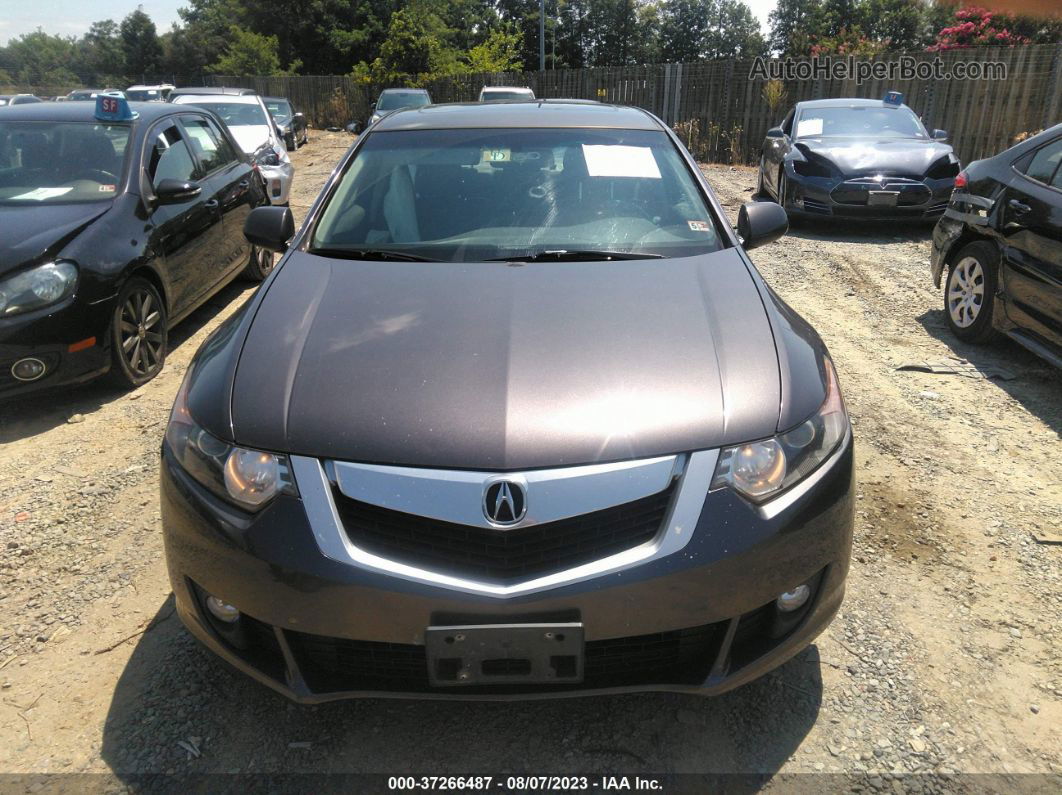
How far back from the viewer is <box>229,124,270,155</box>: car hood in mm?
11570

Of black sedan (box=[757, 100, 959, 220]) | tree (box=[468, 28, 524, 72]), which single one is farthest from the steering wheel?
tree (box=[468, 28, 524, 72])

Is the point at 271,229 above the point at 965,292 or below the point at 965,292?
above

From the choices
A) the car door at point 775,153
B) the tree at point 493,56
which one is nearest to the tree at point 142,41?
the tree at point 493,56

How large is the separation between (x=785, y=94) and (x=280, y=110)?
519 inches

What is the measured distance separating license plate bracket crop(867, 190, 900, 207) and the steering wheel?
7411mm

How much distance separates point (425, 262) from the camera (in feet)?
9.60

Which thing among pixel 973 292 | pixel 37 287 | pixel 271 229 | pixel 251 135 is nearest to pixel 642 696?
pixel 271 229

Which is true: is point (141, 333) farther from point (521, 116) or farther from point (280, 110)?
point (280, 110)

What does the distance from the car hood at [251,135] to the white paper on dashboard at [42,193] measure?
6.69 meters

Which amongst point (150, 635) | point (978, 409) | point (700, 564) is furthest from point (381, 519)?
point (978, 409)

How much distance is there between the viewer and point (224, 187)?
632 centimetres

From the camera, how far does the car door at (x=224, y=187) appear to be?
20.2 feet

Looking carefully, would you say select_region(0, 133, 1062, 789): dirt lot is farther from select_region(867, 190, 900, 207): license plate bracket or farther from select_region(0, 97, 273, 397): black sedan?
select_region(867, 190, 900, 207): license plate bracket

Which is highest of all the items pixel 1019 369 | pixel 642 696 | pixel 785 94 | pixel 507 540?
pixel 785 94
